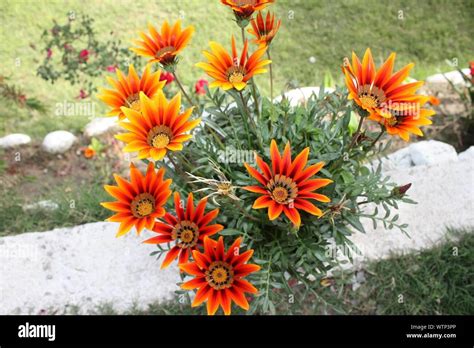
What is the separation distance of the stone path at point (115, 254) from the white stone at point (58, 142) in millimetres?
894

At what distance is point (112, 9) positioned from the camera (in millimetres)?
4332

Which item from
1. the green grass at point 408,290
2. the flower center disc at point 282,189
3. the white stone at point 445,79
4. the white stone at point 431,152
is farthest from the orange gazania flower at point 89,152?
the white stone at point 445,79

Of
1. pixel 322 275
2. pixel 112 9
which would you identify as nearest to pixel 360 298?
pixel 322 275

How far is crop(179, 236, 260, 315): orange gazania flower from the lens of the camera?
60.1 inches

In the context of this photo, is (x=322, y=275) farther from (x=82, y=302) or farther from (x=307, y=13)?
(x=307, y=13)

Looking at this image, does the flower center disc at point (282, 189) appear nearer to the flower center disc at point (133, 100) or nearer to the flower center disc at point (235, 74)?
the flower center disc at point (235, 74)

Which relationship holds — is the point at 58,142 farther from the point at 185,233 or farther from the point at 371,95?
the point at 371,95

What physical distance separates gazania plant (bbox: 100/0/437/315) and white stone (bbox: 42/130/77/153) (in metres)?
1.54

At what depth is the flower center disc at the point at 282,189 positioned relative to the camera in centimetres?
141

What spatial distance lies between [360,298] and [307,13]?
2.79 m

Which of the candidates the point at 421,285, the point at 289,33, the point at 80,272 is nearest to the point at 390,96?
the point at 421,285

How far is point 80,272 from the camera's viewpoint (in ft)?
7.90

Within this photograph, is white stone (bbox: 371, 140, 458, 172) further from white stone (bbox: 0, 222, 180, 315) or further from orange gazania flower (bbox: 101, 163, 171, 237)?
orange gazania flower (bbox: 101, 163, 171, 237)

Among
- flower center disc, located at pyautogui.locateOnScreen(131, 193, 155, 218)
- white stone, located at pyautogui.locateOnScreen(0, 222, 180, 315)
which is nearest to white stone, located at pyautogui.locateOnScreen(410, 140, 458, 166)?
white stone, located at pyautogui.locateOnScreen(0, 222, 180, 315)
